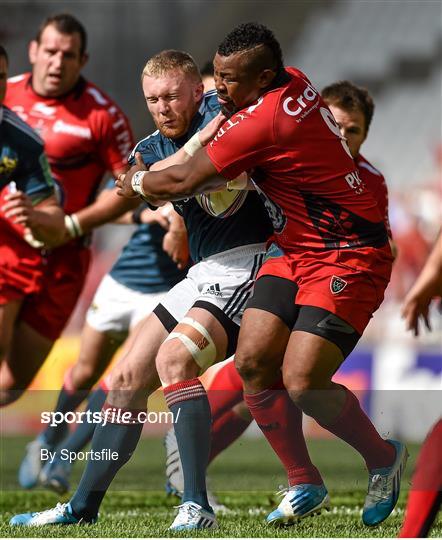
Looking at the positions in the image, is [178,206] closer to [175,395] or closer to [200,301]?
[200,301]

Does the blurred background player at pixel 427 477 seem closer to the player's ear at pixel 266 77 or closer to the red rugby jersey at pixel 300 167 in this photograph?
the red rugby jersey at pixel 300 167

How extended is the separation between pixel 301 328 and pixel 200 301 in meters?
0.54

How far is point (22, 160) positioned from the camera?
20.2 feet

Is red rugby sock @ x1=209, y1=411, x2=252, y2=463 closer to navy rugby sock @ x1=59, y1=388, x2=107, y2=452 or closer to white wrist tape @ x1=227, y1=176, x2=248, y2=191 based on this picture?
navy rugby sock @ x1=59, y1=388, x2=107, y2=452

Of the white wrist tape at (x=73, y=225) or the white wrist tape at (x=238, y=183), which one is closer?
the white wrist tape at (x=238, y=183)

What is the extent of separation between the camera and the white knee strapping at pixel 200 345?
4629 mm

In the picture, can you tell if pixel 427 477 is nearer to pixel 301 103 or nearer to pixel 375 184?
pixel 301 103

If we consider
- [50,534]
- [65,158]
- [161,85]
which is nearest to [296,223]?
[161,85]

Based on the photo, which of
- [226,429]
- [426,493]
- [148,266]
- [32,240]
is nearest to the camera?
[426,493]

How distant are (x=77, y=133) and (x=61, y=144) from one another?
0.12 meters

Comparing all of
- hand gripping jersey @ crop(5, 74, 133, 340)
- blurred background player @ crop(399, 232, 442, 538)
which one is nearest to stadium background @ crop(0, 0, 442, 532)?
hand gripping jersey @ crop(5, 74, 133, 340)

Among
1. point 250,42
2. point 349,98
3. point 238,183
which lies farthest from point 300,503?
point 349,98

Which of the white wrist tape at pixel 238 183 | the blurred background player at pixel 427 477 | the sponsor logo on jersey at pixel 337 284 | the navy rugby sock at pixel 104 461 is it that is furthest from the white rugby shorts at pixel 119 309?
the blurred background player at pixel 427 477

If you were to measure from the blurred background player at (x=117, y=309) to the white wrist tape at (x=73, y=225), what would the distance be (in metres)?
0.32
